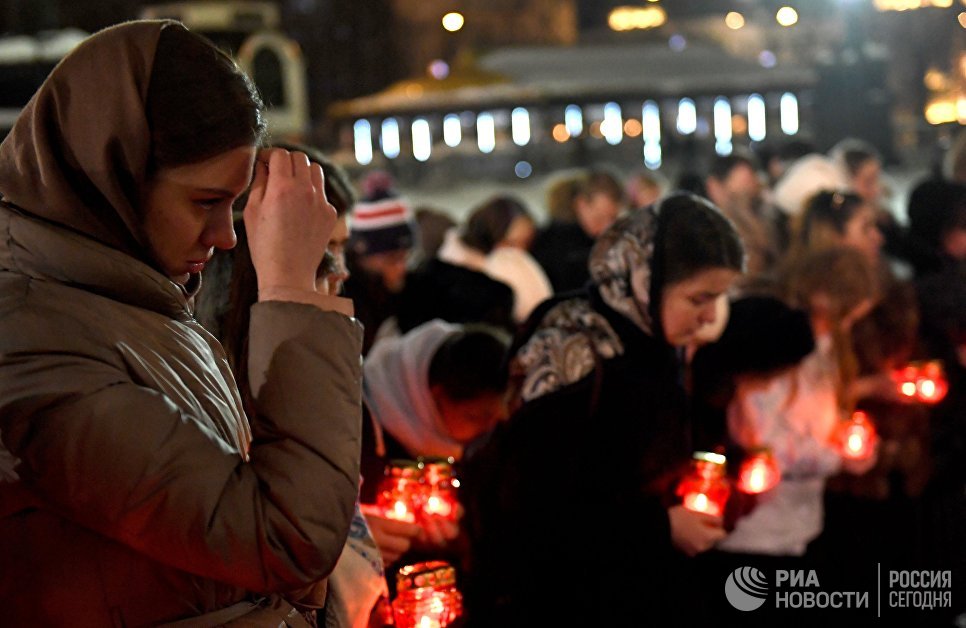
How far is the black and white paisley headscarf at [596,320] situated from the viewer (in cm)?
325

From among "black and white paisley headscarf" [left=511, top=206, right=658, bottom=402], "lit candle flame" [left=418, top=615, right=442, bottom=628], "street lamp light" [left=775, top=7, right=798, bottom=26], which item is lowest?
"lit candle flame" [left=418, top=615, right=442, bottom=628]

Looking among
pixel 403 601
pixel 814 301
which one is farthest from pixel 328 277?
pixel 814 301

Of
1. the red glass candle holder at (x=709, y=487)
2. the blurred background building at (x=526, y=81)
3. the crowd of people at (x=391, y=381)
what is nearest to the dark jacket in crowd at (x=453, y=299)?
the crowd of people at (x=391, y=381)

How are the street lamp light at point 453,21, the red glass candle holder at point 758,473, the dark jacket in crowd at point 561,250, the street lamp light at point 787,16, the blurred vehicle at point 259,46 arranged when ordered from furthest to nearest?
the street lamp light at point 787,16 → the street lamp light at point 453,21 → the blurred vehicle at point 259,46 → the dark jacket in crowd at point 561,250 → the red glass candle holder at point 758,473

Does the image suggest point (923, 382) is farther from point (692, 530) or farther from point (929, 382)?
point (692, 530)

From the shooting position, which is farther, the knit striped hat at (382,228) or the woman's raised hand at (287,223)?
the knit striped hat at (382,228)

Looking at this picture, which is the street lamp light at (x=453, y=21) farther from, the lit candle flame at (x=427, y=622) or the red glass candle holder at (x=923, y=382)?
the lit candle flame at (x=427, y=622)

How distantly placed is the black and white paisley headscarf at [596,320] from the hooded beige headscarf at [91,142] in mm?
1757

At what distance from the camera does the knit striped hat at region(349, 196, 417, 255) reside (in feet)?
21.0

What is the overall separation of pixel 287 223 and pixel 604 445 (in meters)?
1.66

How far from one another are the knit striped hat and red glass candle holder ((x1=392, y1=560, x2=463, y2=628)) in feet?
13.1

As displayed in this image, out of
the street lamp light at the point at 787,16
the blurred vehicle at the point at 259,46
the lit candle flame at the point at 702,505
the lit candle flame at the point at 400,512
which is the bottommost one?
the lit candle flame at the point at 702,505

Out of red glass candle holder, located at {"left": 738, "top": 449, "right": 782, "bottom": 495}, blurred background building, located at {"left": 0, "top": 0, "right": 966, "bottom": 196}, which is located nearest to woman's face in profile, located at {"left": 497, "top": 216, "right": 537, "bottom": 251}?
red glass candle holder, located at {"left": 738, "top": 449, "right": 782, "bottom": 495}

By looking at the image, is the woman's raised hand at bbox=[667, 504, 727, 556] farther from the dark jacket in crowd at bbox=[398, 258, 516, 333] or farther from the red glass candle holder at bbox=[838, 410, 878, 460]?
the dark jacket in crowd at bbox=[398, 258, 516, 333]
